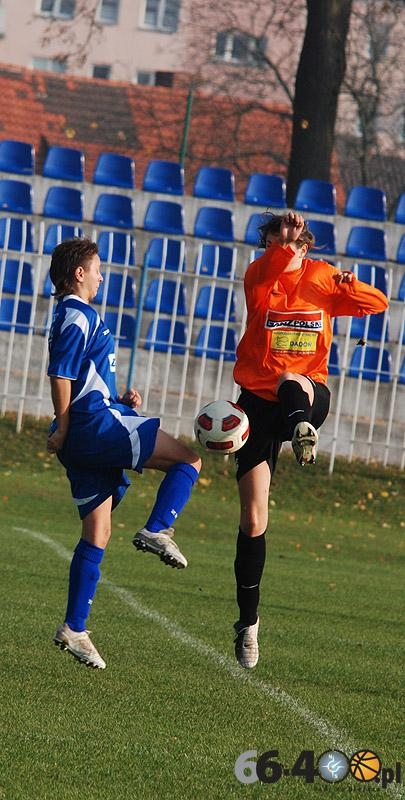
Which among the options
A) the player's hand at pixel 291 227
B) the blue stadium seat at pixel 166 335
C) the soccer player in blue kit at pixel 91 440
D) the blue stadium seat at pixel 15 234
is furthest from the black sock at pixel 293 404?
the blue stadium seat at pixel 15 234

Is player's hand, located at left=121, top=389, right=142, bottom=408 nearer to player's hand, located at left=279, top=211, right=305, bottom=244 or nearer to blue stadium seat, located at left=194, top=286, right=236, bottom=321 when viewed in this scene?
player's hand, located at left=279, top=211, right=305, bottom=244

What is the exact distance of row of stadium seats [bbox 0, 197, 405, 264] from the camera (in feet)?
62.3

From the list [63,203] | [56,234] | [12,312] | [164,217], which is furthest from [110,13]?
[12,312]

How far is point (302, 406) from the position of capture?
6508 mm

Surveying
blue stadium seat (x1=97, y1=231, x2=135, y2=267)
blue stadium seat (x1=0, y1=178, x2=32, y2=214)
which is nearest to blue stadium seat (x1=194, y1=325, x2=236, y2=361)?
blue stadium seat (x1=97, y1=231, x2=135, y2=267)

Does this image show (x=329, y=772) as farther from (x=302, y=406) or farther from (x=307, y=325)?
(x=307, y=325)

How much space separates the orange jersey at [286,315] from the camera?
6.80 m

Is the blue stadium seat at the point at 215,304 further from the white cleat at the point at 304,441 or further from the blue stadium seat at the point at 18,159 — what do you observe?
the white cleat at the point at 304,441

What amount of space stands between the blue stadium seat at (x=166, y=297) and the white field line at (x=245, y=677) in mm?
7961

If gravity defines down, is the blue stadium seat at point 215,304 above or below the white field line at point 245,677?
above

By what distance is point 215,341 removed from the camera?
1747 centimetres

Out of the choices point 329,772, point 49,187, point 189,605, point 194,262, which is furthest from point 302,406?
point 49,187

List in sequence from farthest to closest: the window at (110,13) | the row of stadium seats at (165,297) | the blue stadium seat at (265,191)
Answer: the window at (110,13) → the blue stadium seat at (265,191) → the row of stadium seats at (165,297)

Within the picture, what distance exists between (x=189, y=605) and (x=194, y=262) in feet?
33.2
